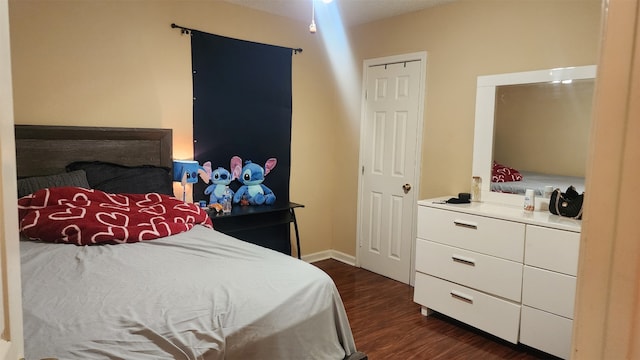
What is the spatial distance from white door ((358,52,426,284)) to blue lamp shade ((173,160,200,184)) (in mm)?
1671

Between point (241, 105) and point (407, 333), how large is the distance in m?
2.34

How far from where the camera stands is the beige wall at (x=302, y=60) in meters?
2.79

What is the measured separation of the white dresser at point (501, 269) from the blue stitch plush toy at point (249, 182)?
57.2 inches

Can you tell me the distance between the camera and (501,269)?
270 cm

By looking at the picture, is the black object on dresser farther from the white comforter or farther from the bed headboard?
the white comforter

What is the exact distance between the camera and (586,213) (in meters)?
0.50

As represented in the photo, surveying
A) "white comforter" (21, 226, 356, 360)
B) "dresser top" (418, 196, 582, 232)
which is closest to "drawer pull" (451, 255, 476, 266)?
"dresser top" (418, 196, 582, 232)

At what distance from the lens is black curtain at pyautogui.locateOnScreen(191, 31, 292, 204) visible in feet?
A: 11.7

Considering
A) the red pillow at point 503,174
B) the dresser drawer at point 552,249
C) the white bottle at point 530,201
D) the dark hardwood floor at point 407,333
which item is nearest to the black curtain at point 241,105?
the dark hardwood floor at point 407,333

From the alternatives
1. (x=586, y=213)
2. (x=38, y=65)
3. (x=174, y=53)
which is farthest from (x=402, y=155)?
(x=586, y=213)

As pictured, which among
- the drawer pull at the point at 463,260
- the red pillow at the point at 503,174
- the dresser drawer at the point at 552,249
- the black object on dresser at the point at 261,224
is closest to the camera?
the dresser drawer at the point at 552,249

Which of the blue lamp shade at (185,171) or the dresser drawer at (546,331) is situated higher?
the blue lamp shade at (185,171)

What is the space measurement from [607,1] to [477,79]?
A: 2.98 metres

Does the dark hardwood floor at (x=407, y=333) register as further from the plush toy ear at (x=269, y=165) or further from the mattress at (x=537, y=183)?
Result: the plush toy ear at (x=269, y=165)
